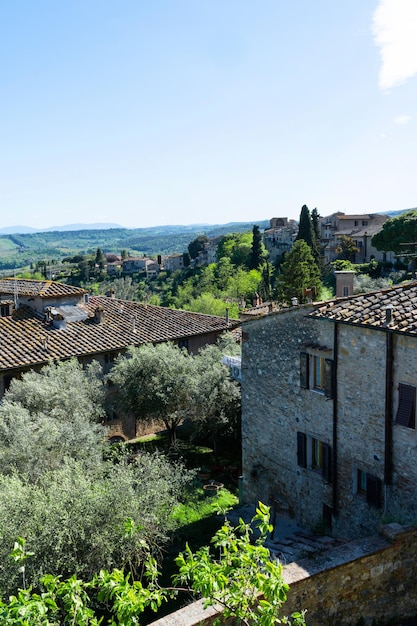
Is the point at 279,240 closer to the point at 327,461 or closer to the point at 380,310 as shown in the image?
the point at 327,461

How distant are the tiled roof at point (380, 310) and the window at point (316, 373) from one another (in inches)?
50.9

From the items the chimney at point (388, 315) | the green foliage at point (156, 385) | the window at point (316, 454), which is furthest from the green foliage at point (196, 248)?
the chimney at point (388, 315)

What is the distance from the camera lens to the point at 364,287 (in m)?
55.4

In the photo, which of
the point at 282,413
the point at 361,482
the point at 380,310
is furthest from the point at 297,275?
the point at 361,482

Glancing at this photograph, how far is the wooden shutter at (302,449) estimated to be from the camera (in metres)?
16.0

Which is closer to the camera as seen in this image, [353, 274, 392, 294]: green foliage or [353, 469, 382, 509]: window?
[353, 469, 382, 509]: window

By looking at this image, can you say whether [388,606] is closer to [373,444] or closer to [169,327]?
[373,444]

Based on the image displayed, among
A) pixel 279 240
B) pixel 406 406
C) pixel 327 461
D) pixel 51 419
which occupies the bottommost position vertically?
pixel 327 461

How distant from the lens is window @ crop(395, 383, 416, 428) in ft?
41.0

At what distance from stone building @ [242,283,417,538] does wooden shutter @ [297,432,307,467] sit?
0.03 metres

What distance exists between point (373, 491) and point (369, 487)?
15cm

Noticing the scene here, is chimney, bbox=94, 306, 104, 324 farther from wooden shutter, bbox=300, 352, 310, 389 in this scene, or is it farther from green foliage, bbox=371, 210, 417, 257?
green foliage, bbox=371, 210, 417, 257

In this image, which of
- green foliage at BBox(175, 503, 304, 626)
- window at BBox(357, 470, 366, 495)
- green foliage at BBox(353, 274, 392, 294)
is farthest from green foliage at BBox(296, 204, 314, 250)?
green foliage at BBox(175, 503, 304, 626)

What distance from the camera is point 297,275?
56.8 m
